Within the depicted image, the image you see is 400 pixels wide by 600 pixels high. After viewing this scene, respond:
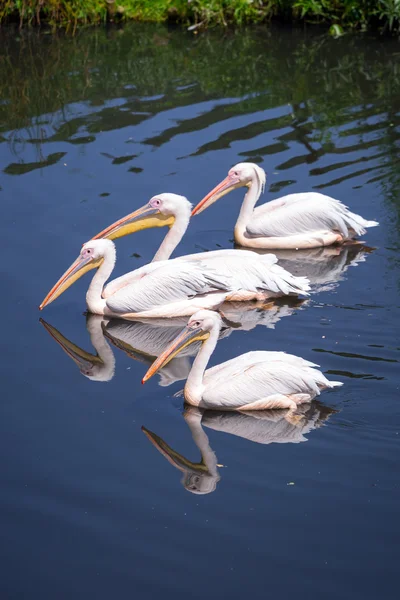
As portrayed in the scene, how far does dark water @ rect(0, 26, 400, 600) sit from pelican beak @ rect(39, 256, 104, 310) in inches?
6.1

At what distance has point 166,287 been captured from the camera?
6523 mm

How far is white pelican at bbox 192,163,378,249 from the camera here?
7.47m

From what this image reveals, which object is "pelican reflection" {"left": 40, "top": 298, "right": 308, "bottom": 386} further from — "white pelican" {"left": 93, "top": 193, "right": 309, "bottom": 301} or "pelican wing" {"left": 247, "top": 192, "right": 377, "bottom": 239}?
"pelican wing" {"left": 247, "top": 192, "right": 377, "bottom": 239}

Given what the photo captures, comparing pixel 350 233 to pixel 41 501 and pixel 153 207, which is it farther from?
pixel 41 501

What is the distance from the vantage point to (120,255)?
24.5 feet

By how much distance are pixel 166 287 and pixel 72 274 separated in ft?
2.28

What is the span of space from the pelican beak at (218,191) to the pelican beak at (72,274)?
1.31 meters

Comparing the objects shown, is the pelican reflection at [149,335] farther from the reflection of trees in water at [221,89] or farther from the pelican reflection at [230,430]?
Answer: the reflection of trees in water at [221,89]

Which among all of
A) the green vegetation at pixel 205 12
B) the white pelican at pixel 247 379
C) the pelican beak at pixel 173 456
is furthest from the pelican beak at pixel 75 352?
the green vegetation at pixel 205 12

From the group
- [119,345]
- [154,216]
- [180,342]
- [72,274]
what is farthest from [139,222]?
[180,342]

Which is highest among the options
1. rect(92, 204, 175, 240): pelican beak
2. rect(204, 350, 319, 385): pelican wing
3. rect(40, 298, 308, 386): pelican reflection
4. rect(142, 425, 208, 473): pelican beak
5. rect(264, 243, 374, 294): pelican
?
rect(92, 204, 175, 240): pelican beak

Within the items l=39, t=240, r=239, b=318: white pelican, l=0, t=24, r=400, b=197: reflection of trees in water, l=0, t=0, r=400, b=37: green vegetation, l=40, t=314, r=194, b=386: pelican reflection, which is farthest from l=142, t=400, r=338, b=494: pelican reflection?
l=0, t=0, r=400, b=37: green vegetation

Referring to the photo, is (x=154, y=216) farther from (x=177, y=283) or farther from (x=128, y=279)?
(x=177, y=283)

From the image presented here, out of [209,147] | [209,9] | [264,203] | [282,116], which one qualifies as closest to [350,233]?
[264,203]
